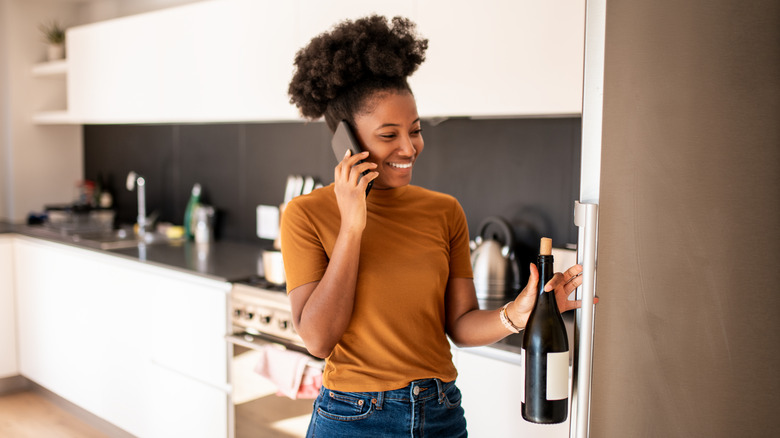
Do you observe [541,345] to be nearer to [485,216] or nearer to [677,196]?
[677,196]

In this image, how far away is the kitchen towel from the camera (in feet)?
7.59

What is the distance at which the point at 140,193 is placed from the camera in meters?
4.08

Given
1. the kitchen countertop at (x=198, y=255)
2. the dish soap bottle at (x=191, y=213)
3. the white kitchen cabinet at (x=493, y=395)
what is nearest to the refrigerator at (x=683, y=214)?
the white kitchen cabinet at (x=493, y=395)

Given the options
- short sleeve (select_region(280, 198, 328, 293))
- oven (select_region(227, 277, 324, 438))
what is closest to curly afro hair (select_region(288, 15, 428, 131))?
short sleeve (select_region(280, 198, 328, 293))

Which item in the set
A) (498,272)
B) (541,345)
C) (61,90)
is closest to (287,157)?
(498,272)

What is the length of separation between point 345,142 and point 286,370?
48.6 inches

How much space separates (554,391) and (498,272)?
123cm

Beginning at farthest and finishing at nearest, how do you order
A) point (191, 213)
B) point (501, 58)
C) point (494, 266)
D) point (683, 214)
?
point (191, 213) < point (494, 266) < point (501, 58) < point (683, 214)

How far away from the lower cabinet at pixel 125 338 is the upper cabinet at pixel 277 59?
727 mm

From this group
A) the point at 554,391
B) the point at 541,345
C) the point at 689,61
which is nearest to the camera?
the point at 689,61

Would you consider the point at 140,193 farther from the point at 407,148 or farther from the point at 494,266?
the point at 407,148

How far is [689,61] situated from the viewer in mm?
929

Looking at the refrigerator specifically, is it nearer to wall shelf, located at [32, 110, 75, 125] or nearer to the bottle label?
the bottle label

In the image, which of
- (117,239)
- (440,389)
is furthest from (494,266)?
(117,239)
